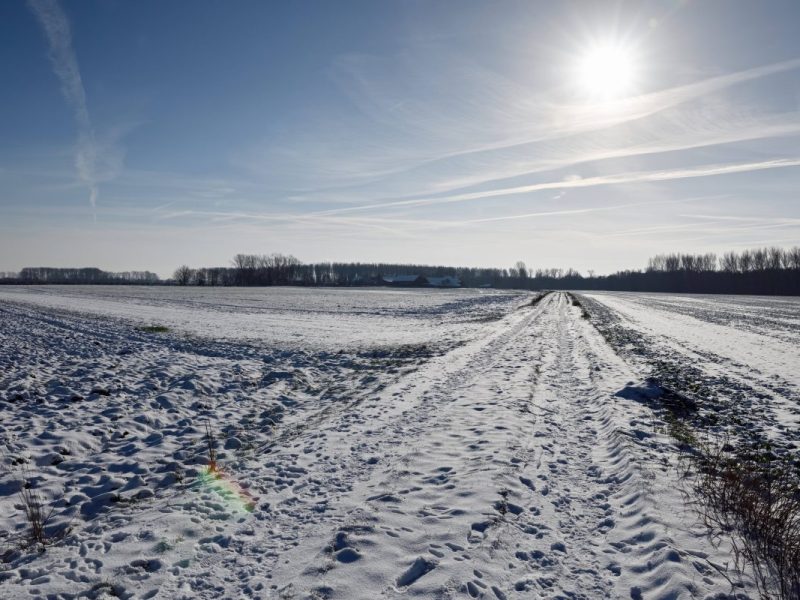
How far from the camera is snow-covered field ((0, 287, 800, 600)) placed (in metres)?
4.59

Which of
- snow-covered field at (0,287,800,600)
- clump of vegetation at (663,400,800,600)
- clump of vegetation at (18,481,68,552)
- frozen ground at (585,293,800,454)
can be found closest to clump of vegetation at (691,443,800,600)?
clump of vegetation at (663,400,800,600)

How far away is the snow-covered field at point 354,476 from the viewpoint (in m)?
4.59

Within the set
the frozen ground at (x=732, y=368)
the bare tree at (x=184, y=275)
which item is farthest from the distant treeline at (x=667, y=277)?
the frozen ground at (x=732, y=368)

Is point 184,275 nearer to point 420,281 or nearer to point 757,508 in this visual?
point 420,281

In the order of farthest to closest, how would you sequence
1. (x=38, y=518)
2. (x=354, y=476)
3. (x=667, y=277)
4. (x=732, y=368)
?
(x=667, y=277) → (x=732, y=368) → (x=354, y=476) → (x=38, y=518)

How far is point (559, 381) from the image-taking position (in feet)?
43.0

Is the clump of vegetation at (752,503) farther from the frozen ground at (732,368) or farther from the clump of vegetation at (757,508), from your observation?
the frozen ground at (732,368)

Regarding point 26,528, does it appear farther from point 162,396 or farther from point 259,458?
point 162,396

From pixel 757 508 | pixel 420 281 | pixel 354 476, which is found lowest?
pixel 354 476

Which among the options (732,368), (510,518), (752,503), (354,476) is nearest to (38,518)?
(354,476)

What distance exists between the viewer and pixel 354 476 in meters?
6.91

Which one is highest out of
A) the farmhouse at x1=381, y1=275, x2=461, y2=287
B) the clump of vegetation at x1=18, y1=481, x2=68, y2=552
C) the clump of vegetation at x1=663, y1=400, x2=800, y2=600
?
the farmhouse at x1=381, y1=275, x2=461, y2=287

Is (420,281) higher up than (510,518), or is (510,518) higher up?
(420,281)

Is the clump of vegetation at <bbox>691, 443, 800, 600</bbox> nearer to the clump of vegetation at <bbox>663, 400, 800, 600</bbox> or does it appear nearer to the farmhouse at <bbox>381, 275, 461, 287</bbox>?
the clump of vegetation at <bbox>663, 400, 800, 600</bbox>
